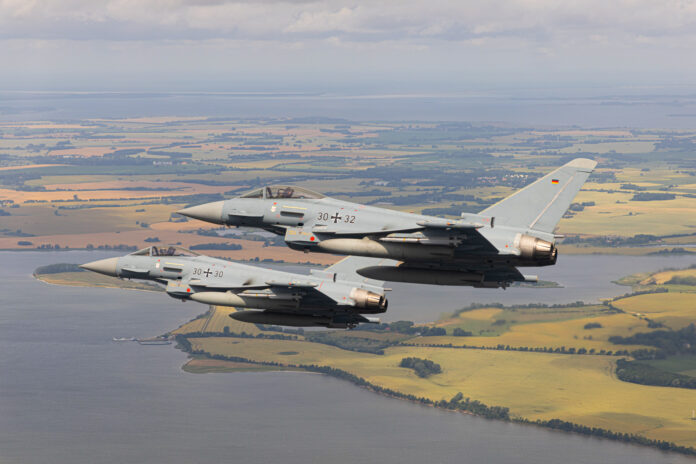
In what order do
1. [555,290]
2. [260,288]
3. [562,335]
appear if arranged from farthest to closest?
[555,290] → [562,335] → [260,288]

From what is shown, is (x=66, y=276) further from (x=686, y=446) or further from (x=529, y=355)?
(x=686, y=446)

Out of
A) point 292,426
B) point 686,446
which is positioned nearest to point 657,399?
point 686,446

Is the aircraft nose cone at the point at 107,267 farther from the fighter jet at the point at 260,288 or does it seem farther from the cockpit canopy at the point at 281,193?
the cockpit canopy at the point at 281,193

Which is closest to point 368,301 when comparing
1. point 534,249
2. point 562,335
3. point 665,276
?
point 534,249

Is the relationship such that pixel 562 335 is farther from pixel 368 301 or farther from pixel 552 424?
pixel 368 301

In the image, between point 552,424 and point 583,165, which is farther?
point 552,424

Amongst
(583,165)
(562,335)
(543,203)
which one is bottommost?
(562,335)

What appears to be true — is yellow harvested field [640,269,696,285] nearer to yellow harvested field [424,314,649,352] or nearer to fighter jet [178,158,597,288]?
yellow harvested field [424,314,649,352]
